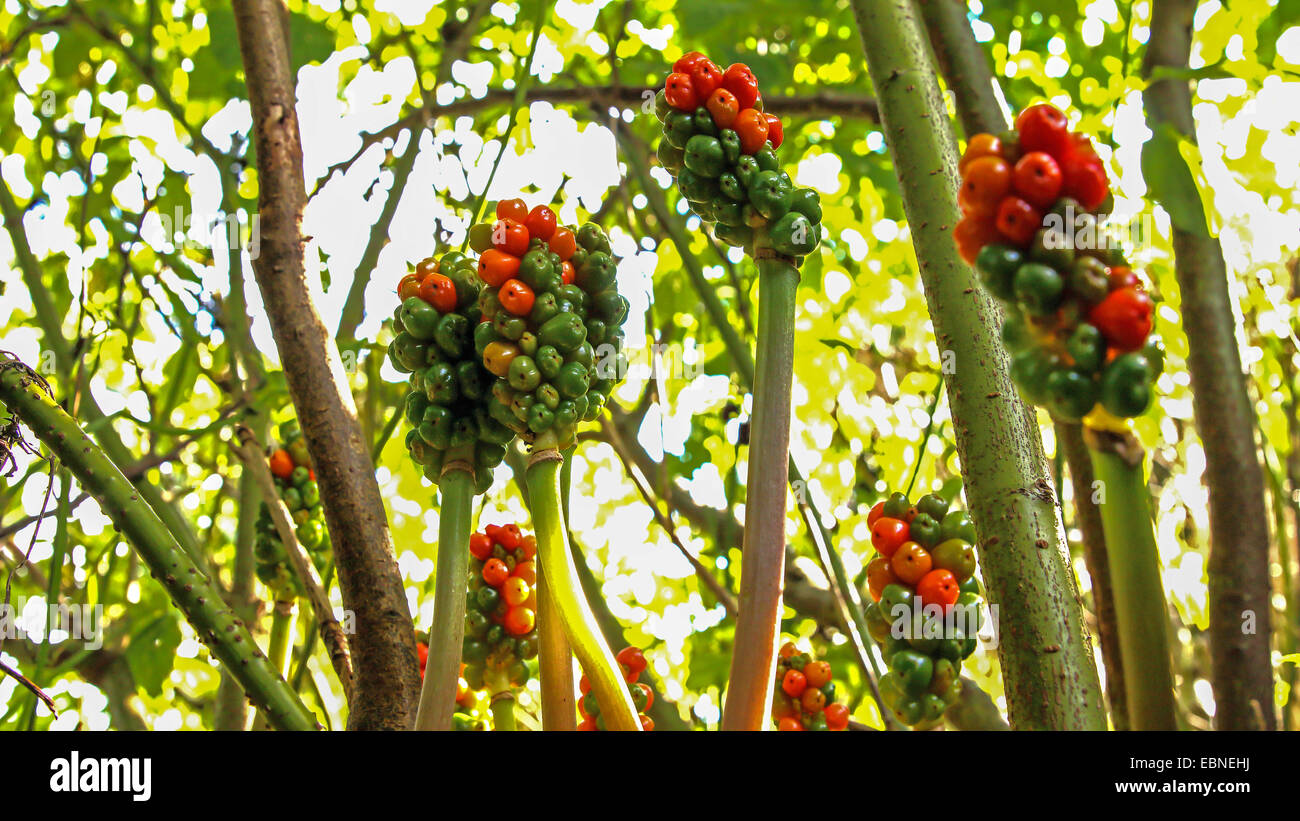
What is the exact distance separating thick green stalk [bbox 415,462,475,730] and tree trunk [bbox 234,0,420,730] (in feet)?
0.82

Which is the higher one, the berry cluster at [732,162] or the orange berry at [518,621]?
the berry cluster at [732,162]

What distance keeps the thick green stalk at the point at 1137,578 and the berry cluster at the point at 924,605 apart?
121 millimetres

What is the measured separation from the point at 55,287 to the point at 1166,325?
8.18 ft

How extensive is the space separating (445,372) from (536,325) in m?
0.08

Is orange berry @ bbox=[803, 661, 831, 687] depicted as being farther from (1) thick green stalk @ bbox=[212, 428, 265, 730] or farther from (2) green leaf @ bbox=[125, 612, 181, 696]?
(2) green leaf @ bbox=[125, 612, 181, 696]

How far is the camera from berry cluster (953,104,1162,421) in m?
0.55

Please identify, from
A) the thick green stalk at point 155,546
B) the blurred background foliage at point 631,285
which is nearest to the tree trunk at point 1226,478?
the blurred background foliage at point 631,285

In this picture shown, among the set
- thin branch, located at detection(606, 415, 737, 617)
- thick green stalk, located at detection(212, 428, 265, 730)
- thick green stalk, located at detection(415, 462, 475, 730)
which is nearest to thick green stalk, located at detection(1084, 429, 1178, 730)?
thick green stalk, located at detection(415, 462, 475, 730)

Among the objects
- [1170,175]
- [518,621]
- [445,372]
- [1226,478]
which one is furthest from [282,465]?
[1226,478]

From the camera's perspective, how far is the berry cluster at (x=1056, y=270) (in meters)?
0.55

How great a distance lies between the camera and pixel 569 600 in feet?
2.33

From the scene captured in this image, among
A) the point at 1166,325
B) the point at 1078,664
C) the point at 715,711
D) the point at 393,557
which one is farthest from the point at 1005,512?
the point at 1166,325

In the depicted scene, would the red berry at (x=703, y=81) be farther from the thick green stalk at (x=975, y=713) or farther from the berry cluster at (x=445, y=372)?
the thick green stalk at (x=975, y=713)
